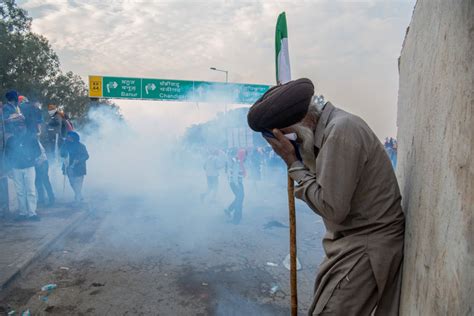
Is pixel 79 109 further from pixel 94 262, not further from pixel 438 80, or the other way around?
pixel 438 80

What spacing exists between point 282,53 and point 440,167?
1553 mm

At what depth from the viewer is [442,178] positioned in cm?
134

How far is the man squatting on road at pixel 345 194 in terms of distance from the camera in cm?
163

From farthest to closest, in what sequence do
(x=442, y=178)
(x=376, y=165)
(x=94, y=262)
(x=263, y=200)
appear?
(x=263, y=200), (x=94, y=262), (x=376, y=165), (x=442, y=178)

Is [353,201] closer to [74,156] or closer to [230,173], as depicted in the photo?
[230,173]

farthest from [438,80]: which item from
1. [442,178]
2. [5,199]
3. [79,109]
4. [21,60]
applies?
[79,109]

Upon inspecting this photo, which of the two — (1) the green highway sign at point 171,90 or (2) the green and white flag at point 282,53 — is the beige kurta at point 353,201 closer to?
(2) the green and white flag at point 282,53

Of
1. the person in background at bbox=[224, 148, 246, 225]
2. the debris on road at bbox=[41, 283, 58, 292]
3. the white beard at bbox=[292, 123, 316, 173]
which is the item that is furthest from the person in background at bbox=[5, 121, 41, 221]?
the white beard at bbox=[292, 123, 316, 173]

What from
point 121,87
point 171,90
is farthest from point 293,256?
point 121,87

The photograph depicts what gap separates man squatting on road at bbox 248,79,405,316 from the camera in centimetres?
163

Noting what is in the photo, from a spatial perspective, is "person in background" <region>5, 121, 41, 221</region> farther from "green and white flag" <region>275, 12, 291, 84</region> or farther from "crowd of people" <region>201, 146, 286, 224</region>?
"green and white flag" <region>275, 12, 291, 84</region>

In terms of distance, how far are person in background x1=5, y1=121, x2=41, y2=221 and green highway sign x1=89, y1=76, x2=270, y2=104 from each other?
562 inches

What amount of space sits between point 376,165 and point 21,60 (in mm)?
23756

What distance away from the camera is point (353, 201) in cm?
175
